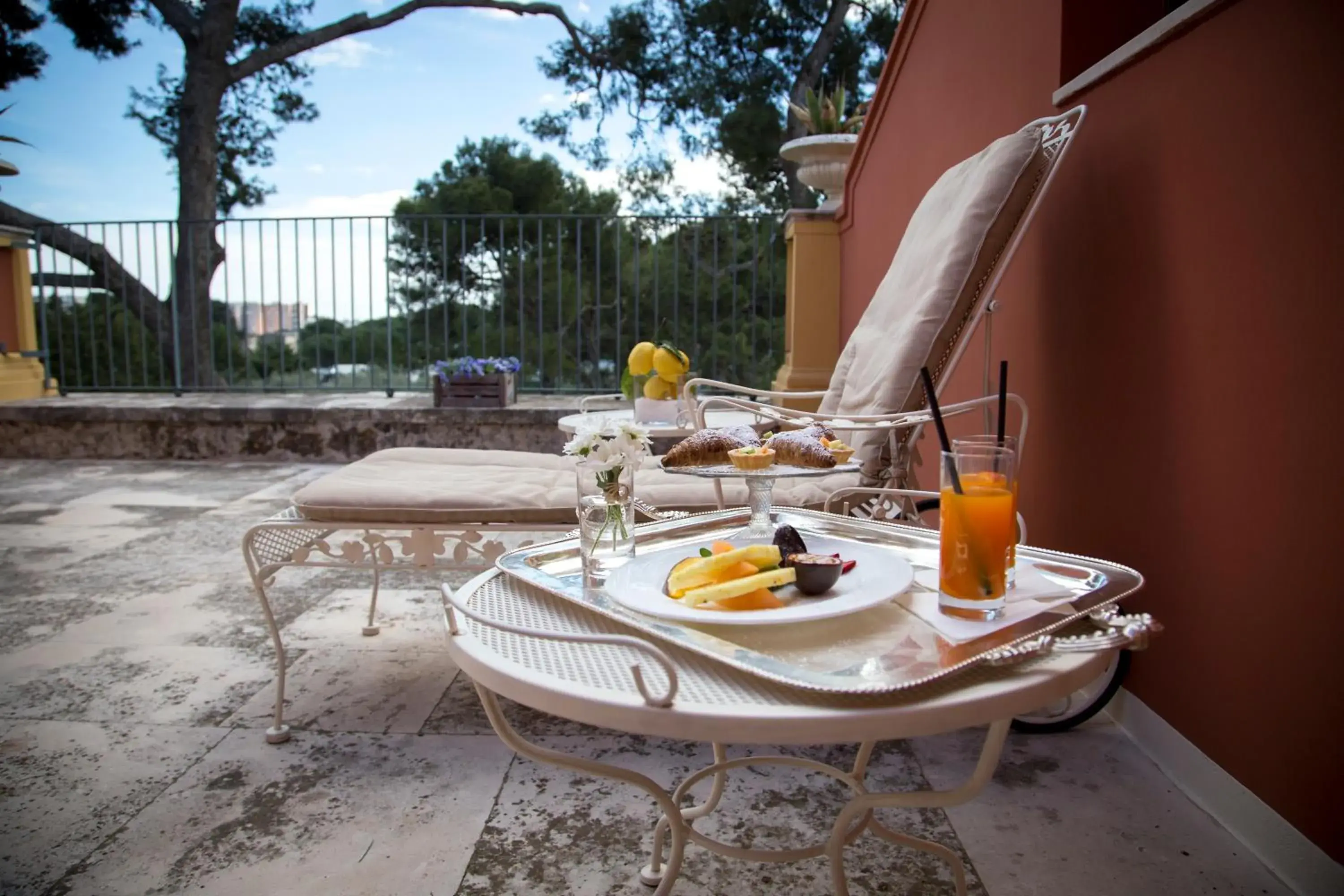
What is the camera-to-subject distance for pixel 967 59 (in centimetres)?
281

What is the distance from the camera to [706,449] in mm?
1393

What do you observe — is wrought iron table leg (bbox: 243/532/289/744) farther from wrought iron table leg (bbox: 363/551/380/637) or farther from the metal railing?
the metal railing

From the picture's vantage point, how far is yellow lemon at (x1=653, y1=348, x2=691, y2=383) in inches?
109

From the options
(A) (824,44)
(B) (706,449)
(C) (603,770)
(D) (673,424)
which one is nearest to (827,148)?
(D) (673,424)

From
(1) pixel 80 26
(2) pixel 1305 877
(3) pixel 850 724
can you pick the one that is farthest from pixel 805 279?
(1) pixel 80 26

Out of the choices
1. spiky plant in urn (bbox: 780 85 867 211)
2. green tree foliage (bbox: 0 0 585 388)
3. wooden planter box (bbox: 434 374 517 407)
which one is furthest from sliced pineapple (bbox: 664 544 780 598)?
green tree foliage (bbox: 0 0 585 388)

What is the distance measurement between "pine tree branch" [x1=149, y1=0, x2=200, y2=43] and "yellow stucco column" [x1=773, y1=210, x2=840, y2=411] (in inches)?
319

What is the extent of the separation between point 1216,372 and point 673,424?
1.59m

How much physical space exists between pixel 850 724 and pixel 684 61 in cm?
1016

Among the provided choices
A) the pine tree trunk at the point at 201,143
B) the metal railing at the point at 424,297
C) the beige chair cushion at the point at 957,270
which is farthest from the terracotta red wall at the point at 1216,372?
the pine tree trunk at the point at 201,143

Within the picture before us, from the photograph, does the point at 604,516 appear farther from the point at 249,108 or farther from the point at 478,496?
the point at 249,108

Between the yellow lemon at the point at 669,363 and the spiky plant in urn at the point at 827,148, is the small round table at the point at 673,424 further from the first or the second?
the spiky plant in urn at the point at 827,148

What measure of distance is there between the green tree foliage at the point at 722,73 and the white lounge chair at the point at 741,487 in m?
7.03

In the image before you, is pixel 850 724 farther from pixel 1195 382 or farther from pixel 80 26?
pixel 80 26
